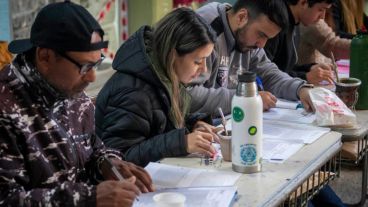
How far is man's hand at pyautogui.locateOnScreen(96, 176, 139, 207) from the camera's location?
134cm

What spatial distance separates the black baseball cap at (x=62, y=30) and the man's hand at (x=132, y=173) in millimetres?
352

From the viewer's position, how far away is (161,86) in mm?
2018

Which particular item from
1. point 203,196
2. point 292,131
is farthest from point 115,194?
point 292,131

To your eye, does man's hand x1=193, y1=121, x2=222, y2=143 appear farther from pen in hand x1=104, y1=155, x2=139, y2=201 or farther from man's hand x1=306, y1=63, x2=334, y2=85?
man's hand x1=306, y1=63, x2=334, y2=85

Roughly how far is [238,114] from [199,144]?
0.25 metres

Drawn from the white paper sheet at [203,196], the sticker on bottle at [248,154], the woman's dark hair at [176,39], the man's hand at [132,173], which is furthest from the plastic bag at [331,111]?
the man's hand at [132,173]

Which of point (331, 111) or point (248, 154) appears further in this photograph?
point (331, 111)

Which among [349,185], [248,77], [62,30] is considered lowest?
[349,185]

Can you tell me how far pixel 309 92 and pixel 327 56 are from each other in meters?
1.22

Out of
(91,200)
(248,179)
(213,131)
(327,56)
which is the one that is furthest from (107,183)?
(327,56)

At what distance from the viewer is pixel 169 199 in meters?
1.41

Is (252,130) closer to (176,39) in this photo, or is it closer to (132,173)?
(132,173)

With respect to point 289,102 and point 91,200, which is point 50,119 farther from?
point 289,102

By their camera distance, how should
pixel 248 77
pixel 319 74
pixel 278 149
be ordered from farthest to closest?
pixel 319 74, pixel 278 149, pixel 248 77
